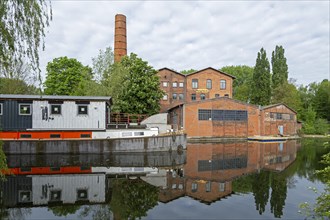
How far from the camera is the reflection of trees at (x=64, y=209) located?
8.45m

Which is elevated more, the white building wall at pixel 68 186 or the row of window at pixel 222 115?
the row of window at pixel 222 115

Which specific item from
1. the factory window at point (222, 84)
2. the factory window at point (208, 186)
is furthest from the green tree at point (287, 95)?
the factory window at point (208, 186)

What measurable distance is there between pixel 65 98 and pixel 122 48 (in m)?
29.2

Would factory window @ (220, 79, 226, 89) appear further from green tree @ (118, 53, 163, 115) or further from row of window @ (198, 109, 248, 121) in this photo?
green tree @ (118, 53, 163, 115)

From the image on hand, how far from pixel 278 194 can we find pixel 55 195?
990cm

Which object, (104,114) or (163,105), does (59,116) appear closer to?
(104,114)

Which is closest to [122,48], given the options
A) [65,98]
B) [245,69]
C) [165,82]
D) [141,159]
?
[165,82]

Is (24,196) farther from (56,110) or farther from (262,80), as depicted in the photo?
(262,80)

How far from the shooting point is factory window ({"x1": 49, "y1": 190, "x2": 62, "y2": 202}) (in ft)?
32.2

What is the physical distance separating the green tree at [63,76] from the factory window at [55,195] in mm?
34636

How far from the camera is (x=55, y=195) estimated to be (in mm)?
10289

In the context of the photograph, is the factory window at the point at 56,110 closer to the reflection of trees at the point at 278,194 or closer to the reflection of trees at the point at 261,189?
the reflection of trees at the point at 261,189

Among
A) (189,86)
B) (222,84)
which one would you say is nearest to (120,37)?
(189,86)

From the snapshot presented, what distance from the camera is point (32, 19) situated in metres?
6.14
